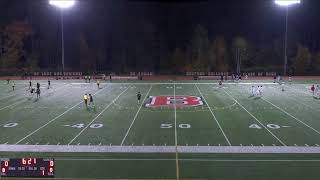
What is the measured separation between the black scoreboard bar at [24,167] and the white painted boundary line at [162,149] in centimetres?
848

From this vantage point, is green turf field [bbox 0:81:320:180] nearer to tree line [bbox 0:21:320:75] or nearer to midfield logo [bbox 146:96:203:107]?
midfield logo [bbox 146:96:203:107]

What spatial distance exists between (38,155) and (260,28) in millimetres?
75407

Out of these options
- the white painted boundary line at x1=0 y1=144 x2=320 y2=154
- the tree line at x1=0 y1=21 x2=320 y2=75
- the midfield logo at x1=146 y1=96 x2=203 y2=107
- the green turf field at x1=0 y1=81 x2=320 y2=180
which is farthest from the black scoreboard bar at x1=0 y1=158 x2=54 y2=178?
the tree line at x1=0 y1=21 x2=320 y2=75

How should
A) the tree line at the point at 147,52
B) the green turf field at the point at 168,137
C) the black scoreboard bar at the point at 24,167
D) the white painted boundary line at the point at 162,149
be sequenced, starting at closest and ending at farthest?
the black scoreboard bar at the point at 24,167, the green turf field at the point at 168,137, the white painted boundary line at the point at 162,149, the tree line at the point at 147,52

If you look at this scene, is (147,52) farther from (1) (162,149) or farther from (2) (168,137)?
(1) (162,149)

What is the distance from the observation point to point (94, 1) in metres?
86.8

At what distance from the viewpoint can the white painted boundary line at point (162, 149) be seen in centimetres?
1980

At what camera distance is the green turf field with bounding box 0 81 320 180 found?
17000 millimetres

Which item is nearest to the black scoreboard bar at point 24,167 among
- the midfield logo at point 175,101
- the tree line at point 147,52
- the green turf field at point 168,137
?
the green turf field at point 168,137

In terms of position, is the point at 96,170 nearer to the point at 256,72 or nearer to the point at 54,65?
the point at 256,72

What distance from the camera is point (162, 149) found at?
66.3ft

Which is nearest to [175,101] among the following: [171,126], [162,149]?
[171,126]

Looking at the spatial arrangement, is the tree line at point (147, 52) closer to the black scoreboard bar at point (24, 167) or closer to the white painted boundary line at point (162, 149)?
the white painted boundary line at point (162, 149)

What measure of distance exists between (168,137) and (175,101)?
587 inches
